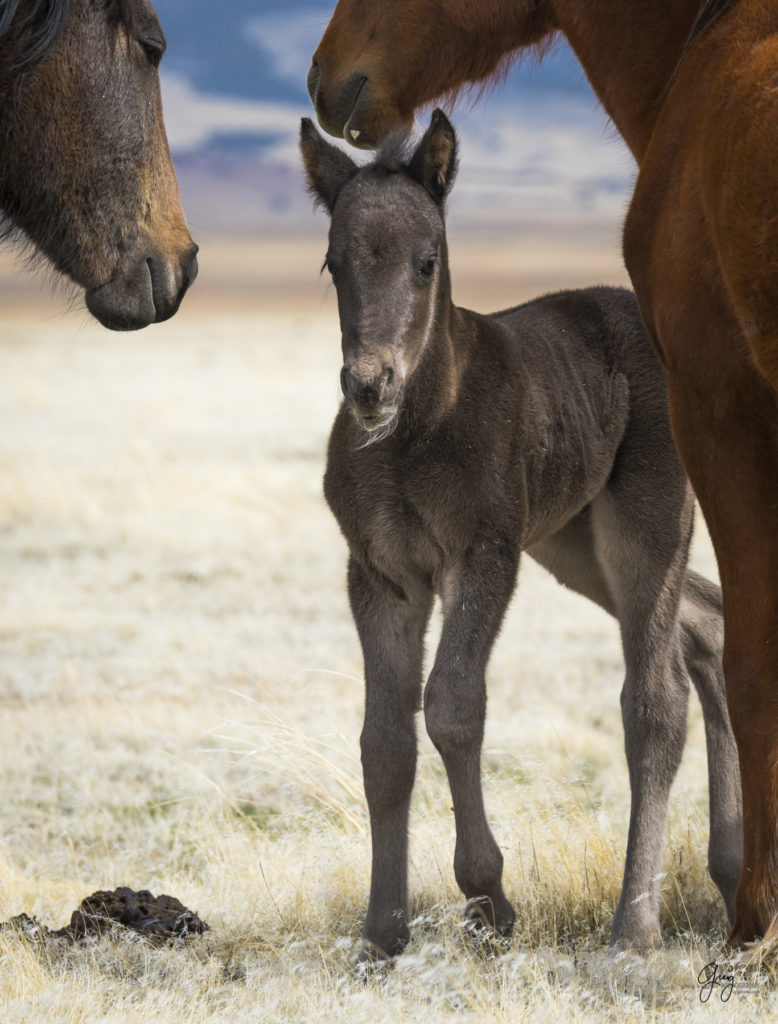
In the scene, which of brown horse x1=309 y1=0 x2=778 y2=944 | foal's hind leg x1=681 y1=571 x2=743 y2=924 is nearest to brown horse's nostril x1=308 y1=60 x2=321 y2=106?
brown horse x1=309 y1=0 x2=778 y2=944

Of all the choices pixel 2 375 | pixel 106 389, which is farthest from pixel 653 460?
pixel 2 375

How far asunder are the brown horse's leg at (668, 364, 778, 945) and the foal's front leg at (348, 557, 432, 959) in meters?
1.09

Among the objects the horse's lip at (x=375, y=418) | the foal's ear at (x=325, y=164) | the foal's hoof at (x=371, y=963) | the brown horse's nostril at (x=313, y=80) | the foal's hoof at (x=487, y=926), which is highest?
the brown horse's nostril at (x=313, y=80)

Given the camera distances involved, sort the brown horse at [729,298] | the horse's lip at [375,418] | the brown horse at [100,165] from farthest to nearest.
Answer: the horse's lip at [375,418] < the brown horse at [100,165] < the brown horse at [729,298]

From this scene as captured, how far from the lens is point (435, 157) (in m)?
4.09

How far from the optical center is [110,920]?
393cm

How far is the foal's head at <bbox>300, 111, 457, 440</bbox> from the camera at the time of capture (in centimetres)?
370

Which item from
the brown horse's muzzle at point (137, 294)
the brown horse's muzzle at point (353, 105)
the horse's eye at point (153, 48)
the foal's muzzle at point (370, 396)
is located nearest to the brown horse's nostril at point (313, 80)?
the brown horse's muzzle at point (353, 105)

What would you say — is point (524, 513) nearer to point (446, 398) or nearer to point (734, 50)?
point (446, 398)

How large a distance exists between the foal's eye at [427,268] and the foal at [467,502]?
0.03 feet

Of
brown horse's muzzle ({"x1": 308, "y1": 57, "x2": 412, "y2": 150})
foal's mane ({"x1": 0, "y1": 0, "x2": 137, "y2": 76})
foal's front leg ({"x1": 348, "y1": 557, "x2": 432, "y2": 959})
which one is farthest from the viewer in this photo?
brown horse's muzzle ({"x1": 308, "y1": 57, "x2": 412, "y2": 150})

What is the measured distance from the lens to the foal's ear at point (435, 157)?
13.3 feet

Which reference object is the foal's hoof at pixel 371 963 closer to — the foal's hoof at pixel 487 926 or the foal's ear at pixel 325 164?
the foal's hoof at pixel 487 926

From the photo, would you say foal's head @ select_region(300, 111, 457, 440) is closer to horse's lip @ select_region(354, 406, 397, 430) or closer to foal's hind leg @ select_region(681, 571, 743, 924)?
horse's lip @ select_region(354, 406, 397, 430)
